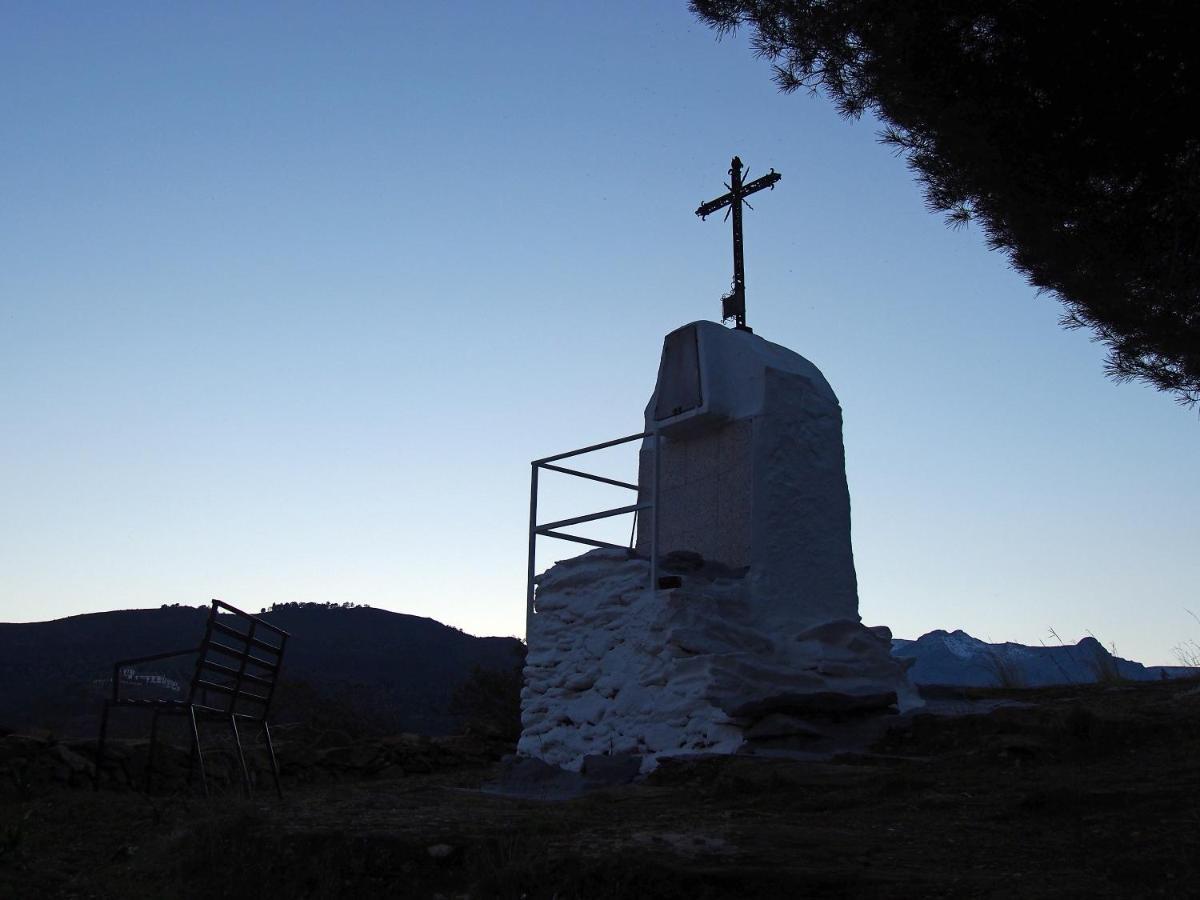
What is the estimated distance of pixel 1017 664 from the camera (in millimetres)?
12812

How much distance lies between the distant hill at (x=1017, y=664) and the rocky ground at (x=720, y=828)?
3301 mm

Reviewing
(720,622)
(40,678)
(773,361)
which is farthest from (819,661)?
(40,678)

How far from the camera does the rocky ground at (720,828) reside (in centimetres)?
440

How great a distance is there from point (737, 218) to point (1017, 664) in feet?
19.6

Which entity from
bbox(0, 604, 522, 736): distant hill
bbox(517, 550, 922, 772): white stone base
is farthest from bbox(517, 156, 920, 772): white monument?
bbox(0, 604, 522, 736): distant hill

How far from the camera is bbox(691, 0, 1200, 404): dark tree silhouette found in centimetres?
614

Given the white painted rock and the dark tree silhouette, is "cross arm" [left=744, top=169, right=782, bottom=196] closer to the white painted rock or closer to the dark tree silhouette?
the white painted rock

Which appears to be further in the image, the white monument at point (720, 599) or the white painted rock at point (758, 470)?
the white painted rock at point (758, 470)

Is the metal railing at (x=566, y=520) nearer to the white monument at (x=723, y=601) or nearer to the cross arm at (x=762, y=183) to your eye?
the white monument at (x=723, y=601)

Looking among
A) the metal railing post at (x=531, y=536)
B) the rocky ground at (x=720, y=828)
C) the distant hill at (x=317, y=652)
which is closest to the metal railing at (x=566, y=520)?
the metal railing post at (x=531, y=536)

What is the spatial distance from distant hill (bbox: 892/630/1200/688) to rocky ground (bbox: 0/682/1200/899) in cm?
330

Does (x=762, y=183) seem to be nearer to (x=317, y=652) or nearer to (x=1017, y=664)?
(x=1017, y=664)

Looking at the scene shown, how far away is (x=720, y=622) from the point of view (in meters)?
8.99

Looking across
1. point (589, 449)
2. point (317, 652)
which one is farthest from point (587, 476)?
point (317, 652)
